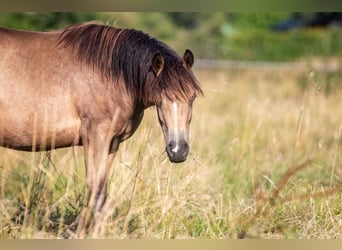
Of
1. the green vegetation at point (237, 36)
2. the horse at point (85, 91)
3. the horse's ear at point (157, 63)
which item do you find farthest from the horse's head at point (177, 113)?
the green vegetation at point (237, 36)

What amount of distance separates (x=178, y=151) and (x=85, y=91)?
0.93m

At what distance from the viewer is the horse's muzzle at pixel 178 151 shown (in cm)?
480

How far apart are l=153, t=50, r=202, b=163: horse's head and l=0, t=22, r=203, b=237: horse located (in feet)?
0.40

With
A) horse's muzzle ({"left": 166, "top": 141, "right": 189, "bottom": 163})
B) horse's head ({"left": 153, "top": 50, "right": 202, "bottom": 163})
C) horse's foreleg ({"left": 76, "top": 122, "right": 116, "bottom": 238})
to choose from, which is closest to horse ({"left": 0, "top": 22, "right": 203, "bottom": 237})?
horse's foreleg ({"left": 76, "top": 122, "right": 116, "bottom": 238})

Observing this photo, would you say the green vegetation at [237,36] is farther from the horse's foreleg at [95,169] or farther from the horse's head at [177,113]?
the horse's head at [177,113]

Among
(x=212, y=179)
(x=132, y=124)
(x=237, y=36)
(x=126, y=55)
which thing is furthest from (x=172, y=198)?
(x=237, y=36)

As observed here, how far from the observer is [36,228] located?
523 cm

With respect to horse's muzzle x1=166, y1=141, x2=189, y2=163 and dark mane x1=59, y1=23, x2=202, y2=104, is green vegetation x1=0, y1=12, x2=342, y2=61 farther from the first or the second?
horse's muzzle x1=166, y1=141, x2=189, y2=163

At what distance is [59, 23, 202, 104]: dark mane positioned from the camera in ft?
16.8

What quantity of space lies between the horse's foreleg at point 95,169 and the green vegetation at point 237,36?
469 inches

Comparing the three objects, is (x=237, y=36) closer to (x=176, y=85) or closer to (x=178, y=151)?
(x=176, y=85)
